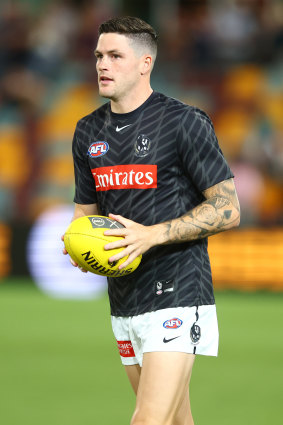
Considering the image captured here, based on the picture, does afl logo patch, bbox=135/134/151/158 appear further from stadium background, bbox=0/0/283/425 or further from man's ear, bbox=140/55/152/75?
stadium background, bbox=0/0/283/425

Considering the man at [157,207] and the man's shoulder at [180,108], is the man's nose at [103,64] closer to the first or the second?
→ the man at [157,207]

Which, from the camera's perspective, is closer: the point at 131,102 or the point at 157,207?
the point at 157,207

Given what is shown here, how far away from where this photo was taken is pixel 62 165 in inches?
627

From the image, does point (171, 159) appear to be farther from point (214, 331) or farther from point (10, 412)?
point (10, 412)

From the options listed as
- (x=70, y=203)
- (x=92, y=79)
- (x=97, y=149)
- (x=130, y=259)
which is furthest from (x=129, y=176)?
(x=92, y=79)

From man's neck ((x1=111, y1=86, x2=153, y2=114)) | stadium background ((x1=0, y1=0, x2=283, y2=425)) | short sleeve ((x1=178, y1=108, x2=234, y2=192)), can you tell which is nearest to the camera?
short sleeve ((x1=178, y1=108, x2=234, y2=192))

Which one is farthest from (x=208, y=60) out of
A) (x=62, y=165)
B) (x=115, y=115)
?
(x=115, y=115)

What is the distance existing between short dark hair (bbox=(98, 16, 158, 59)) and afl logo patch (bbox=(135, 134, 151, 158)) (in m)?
0.46

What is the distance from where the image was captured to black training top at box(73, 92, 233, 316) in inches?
152

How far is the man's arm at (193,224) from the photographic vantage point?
365cm

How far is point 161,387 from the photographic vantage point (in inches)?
145

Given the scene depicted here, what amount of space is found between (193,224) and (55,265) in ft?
29.5

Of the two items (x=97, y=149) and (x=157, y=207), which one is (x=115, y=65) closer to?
(x=97, y=149)

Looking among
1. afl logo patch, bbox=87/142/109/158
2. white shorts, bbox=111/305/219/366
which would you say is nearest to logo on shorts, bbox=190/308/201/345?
white shorts, bbox=111/305/219/366
